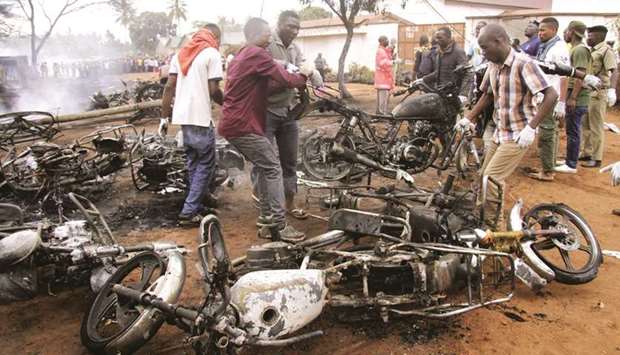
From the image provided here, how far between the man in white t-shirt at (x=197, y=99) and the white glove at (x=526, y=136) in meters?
2.91

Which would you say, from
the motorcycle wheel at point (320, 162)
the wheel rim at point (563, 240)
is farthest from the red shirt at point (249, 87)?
the wheel rim at point (563, 240)

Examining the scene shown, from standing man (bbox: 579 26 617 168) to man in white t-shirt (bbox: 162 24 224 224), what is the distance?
5.73 metres

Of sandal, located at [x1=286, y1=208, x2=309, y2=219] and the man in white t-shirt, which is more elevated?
the man in white t-shirt

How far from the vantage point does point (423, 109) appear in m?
6.68

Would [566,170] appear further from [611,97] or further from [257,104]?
[257,104]

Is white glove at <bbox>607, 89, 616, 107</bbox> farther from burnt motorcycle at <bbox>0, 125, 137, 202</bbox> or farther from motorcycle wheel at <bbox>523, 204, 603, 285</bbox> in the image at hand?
burnt motorcycle at <bbox>0, 125, 137, 202</bbox>

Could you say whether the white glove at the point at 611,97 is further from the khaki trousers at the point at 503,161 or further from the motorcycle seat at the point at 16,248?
the motorcycle seat at the point at 16,248

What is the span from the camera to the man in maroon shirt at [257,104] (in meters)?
4.03

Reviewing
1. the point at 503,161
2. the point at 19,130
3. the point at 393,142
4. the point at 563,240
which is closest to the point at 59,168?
the point at 19,130

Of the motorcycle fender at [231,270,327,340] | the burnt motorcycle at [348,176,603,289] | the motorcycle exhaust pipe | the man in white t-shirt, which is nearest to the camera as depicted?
the motorcycle fender at [231,270,327,340]

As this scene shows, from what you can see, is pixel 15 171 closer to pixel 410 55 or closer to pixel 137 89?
pixel 137 89

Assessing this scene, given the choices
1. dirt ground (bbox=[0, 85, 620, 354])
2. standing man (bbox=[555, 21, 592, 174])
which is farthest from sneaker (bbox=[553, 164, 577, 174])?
dirt ground (bbox=[0, 85, 620, 354])

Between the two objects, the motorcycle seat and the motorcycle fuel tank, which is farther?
the motorcycle fuel tank

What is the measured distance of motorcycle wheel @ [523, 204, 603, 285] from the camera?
3.66 m
